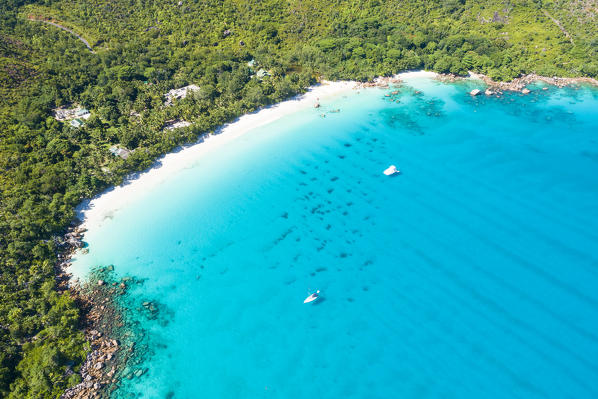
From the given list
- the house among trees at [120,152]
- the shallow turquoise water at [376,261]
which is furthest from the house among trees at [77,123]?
the shallow turquoise water at [376,261]

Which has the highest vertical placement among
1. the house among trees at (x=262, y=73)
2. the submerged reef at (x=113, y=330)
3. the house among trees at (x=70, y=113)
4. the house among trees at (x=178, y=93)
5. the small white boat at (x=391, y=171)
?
the house among trees at (x=262, y=73)

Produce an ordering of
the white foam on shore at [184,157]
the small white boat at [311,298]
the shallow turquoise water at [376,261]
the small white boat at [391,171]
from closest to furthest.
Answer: the shallow turquoise water at [376,261], the small white boat at [311,298], the white foam on shore at [184,157], the small white boat at [391,171]

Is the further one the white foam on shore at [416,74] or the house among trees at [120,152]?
the white foam on shore at [416,74]

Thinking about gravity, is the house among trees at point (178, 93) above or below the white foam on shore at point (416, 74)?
below

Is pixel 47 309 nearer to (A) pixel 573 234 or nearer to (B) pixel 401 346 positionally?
(B) pixel 401 346

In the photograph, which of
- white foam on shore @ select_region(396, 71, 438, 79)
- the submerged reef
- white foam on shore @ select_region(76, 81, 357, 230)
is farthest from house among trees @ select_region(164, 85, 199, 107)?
white foam on shore @ select_region(396, 71, 438, 79)

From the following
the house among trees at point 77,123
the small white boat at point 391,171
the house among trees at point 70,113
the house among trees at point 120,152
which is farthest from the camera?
the house among trees at point 70,113

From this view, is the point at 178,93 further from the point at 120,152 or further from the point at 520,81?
the point at 520,81

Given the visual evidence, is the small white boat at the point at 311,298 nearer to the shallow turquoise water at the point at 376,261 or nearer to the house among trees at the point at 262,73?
the shallow turquoise water at the point at 376,261

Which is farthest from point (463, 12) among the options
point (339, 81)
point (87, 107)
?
point (87, 107)
